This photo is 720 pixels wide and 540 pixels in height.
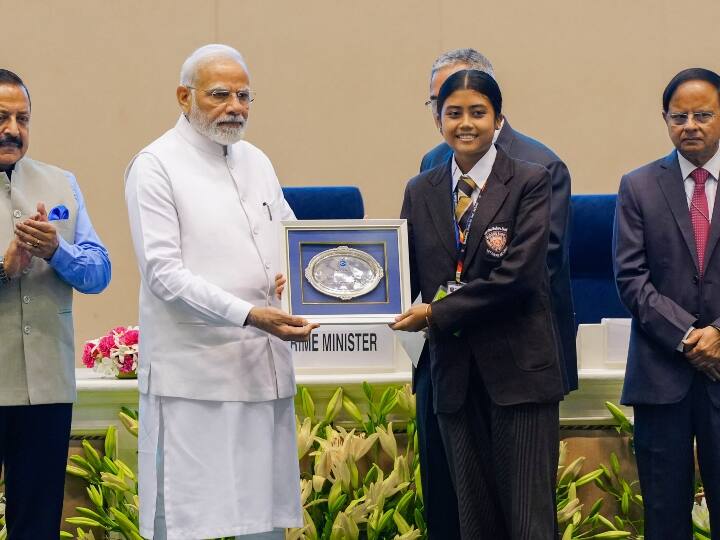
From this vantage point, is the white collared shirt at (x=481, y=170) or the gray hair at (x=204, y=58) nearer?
the white collared shirt at (x=481, y=170)

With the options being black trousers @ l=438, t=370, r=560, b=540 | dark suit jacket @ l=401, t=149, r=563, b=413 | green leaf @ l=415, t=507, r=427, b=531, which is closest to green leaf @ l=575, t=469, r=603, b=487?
green leaf @ l=415, t=507, r=427, b=531

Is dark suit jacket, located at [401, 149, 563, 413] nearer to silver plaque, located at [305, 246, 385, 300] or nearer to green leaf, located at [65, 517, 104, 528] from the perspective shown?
silver plaque, located at [305, 246, 385, 300]

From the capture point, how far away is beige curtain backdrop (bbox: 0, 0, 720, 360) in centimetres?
603

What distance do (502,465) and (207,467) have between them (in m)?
0.76

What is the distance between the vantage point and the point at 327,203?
4703mm

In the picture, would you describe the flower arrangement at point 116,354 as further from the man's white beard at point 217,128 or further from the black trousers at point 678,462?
the black trousers at point 678,462

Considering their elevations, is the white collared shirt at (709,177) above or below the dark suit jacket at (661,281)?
above

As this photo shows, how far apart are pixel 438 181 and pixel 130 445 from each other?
1.46m

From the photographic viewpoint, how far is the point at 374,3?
6031 millimetres

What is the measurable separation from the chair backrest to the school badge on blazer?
1983 millimetres

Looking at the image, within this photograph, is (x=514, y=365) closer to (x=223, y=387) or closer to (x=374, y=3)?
(x=223, y=387)

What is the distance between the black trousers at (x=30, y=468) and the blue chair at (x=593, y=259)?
8.12 feet

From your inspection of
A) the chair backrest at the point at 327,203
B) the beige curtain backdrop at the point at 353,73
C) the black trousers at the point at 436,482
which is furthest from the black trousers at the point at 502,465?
the beige curtain backdrop at the point at 353,73

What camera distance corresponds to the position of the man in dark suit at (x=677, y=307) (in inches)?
115
